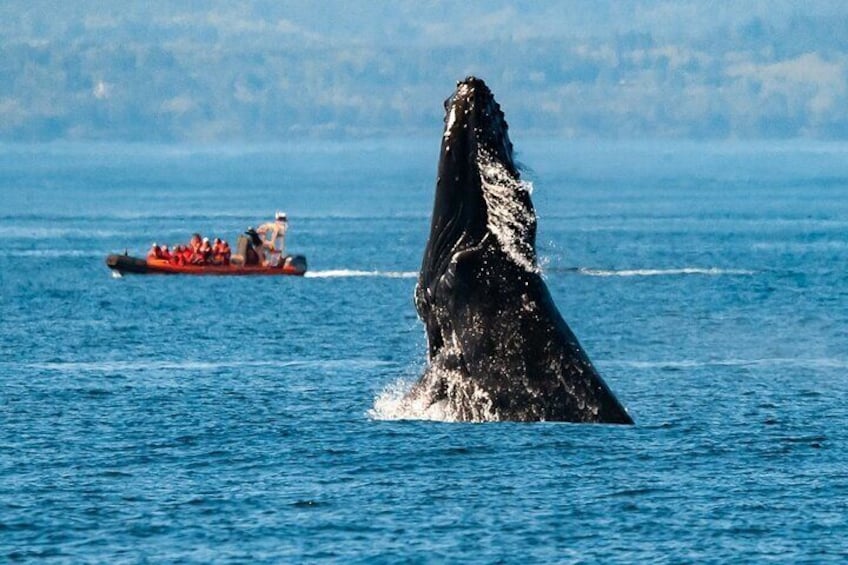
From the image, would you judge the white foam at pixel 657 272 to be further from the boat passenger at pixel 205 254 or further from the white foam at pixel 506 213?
the white foam at pixel 506 213

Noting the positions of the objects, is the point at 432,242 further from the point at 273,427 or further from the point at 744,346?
the point at 744,346

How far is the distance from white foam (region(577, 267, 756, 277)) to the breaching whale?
4961 centimetres

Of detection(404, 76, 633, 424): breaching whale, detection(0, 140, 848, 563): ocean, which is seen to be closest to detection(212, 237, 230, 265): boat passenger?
detection(0, 140, 848, 563): ocean

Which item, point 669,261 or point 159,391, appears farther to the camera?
point 669,261

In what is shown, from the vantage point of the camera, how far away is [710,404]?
3531 centimetres

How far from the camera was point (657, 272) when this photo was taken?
257 feet

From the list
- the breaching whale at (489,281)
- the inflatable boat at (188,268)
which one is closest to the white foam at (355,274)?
the inflatable boat at (188,268)

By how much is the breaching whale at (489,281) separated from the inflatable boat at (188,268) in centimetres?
4980

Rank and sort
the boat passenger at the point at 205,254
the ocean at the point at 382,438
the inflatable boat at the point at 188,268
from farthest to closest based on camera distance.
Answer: the boat passenger at the point at 205,254 → the inflatable boat at the point at 188,268 → the ocean at the point at 382,438

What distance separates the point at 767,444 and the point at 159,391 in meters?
12.5

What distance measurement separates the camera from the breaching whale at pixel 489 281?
2628 cm

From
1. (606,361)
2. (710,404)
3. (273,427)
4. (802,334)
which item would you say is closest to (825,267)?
(802,334)

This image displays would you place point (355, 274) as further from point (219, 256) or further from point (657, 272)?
point (657, 272)

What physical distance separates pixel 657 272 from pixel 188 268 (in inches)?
685
